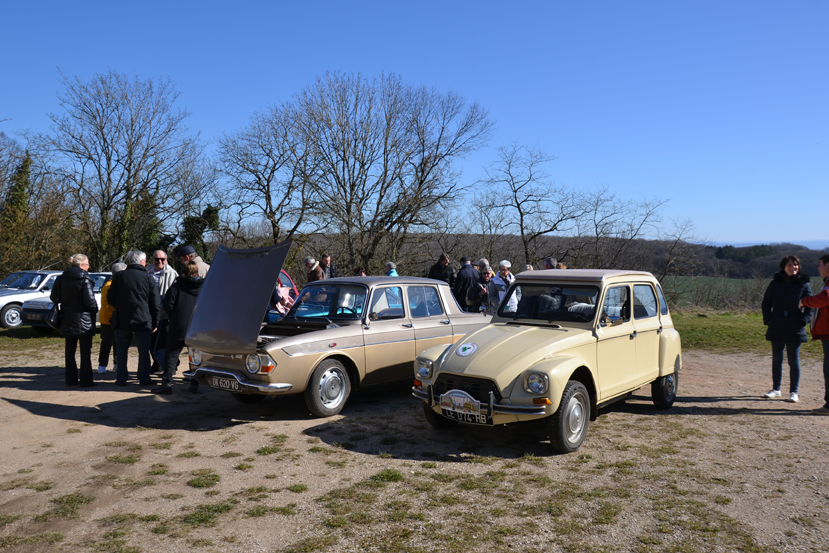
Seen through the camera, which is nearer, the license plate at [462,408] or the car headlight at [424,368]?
the license plate at [462,408]

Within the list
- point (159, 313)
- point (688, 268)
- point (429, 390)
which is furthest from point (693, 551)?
point (688, 268)

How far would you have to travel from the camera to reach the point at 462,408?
5863 mm

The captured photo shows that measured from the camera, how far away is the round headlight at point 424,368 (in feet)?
20.9

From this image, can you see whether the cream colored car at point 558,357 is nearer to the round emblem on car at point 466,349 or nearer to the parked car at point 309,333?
the round emblem on car at point 466,349

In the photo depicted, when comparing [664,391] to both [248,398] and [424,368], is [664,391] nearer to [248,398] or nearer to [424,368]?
[424,368]

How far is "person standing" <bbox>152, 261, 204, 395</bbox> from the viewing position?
838 centimetres

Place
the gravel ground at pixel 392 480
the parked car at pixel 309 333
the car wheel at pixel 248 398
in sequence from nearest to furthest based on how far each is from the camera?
the gravel ground at pixel 392 480 < the parked car at pixel 309 333 < the car wheel at pixel 248 398

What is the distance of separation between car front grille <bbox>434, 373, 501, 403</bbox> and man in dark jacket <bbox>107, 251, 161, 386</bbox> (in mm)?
4859

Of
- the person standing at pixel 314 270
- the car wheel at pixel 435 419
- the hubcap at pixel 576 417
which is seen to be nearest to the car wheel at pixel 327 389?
the car wheel at pixel 435 419

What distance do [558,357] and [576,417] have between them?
0.64 metres

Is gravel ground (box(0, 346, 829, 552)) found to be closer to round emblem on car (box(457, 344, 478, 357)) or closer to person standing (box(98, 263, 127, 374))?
round emblem on car (box(457, 344, 478, 357))

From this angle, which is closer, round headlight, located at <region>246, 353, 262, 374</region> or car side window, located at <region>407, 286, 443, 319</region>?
round headlight, located at <region>246, 353, 262, 374</region>

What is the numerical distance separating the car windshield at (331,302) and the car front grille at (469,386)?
6.88 feet

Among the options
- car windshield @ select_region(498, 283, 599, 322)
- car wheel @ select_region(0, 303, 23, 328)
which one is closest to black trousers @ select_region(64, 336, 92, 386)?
car windshield @ select_region(498, 283, 599, 322)
